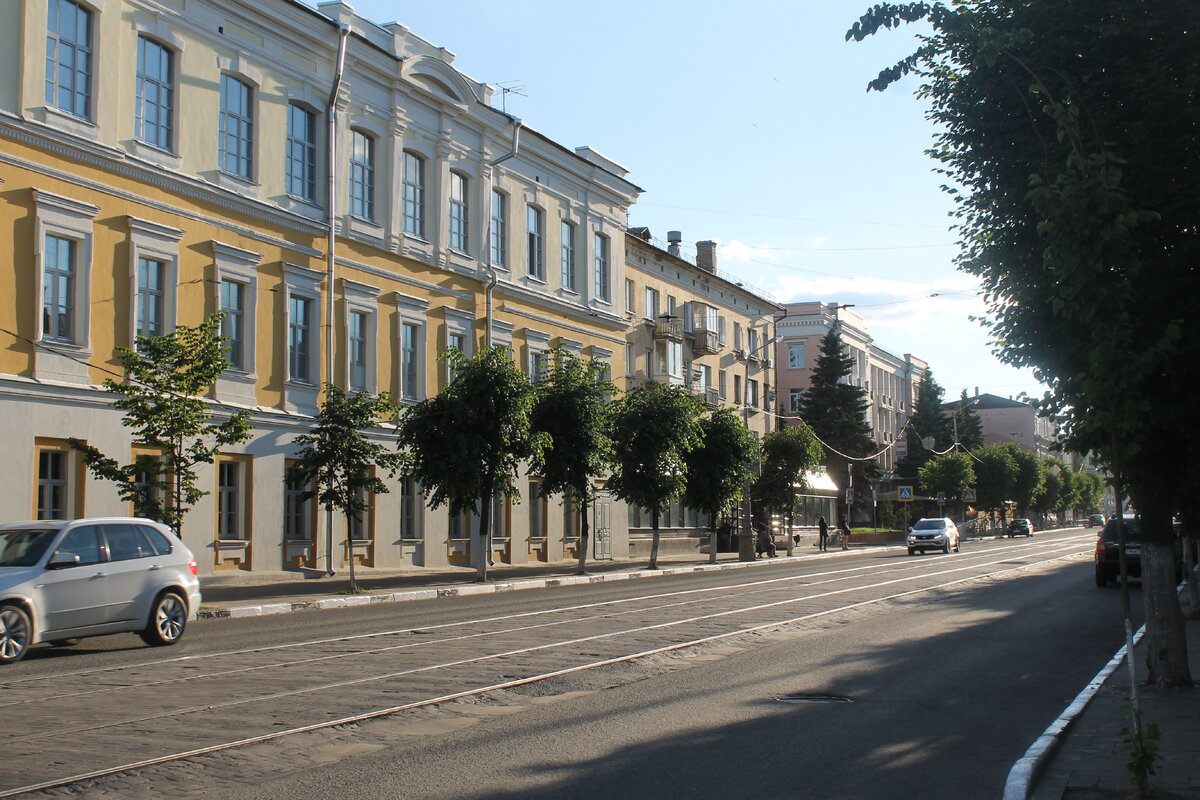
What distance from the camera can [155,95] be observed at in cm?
2692

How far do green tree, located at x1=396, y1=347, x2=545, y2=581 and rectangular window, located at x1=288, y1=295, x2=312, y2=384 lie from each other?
3.52 meters

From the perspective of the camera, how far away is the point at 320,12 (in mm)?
32656

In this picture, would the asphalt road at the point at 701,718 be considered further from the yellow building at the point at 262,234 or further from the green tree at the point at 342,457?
the yellow building at the point at 262,234

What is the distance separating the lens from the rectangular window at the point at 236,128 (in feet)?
95.1

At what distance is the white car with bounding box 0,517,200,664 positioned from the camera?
1351cm

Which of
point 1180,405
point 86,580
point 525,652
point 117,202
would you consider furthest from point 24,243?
point 1180,405

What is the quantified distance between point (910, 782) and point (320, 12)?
29.9 m

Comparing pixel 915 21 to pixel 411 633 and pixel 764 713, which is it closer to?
pixel 764 713

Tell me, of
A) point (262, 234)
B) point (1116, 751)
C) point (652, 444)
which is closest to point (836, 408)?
point (652, 444)

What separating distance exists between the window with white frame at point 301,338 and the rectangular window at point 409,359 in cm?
404

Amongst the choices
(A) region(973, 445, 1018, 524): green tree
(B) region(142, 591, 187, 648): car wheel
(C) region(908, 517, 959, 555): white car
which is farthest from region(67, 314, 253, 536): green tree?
(A) region(973, 445, 1018, 524): green tree

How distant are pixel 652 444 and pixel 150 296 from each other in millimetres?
16775

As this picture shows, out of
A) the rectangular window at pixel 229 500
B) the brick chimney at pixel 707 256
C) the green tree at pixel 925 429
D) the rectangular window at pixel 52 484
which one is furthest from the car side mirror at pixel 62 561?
the green tree at pixel 925 429

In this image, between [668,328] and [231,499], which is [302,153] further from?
[668,328]
